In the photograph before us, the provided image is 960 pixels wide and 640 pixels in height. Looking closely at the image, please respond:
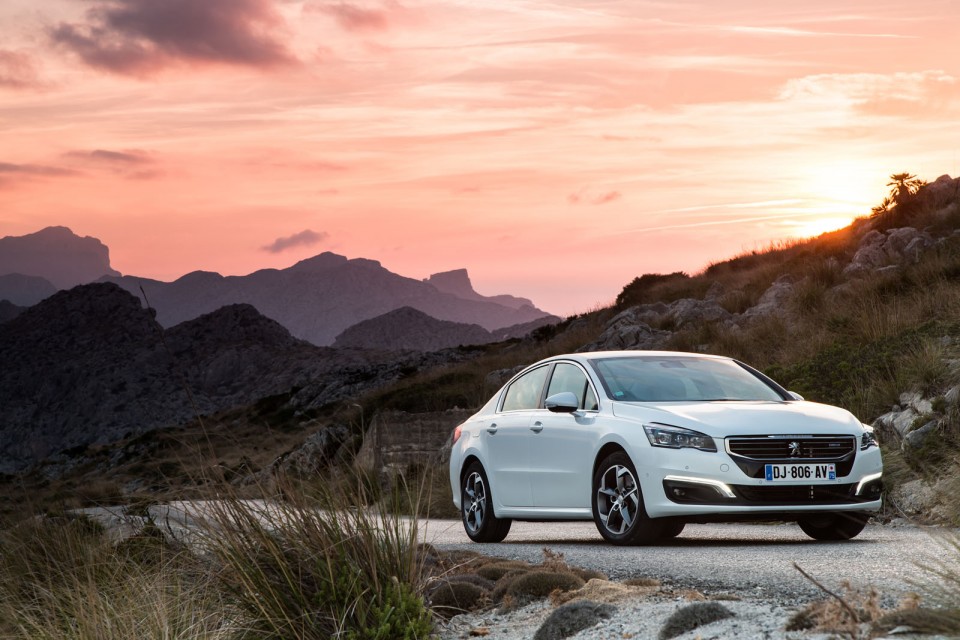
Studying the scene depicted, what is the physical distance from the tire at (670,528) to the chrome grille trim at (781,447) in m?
0.77

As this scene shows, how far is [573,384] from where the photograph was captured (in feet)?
37.6

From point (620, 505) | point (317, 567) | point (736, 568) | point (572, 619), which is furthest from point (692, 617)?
point (620, 505)

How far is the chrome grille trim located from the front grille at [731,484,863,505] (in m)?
0.23

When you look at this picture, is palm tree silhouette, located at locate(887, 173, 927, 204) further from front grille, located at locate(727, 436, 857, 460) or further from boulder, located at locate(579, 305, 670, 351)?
front grille, located at locate(727, 436, 857, 460)

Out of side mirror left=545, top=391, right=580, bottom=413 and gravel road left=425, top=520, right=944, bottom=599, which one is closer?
gravel road left=425, top=520, right=944, bottom=599

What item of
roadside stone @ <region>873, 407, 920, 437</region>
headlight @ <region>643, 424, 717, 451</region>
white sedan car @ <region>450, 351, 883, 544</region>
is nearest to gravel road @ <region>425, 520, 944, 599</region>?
white sedan car @ <region>450, 351, 883, 544</region>

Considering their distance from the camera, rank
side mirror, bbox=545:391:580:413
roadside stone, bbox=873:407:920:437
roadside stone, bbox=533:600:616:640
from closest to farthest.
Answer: roadside stone, bbox=533:600:616:640, side mirror, bbox=545:391:580:413, roadside stone, bbox=873:407:920:437

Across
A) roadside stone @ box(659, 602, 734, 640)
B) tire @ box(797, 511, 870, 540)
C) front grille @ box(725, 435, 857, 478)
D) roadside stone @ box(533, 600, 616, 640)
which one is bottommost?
tire @ box(797, 511, 870, 540)

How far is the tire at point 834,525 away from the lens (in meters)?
10.6

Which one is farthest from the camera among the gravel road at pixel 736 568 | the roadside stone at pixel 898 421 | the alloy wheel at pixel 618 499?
the roadside stone at pixel 898 421

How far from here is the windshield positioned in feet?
35.7

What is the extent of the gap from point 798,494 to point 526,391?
3072 millimetres

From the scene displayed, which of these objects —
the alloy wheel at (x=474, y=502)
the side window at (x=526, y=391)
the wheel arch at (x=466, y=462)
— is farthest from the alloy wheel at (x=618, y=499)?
the wheel arch at (x=466, y=462)

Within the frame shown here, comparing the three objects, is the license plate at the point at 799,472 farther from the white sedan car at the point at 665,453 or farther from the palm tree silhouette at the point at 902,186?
the palm tree silhouette at the point at 902,186
